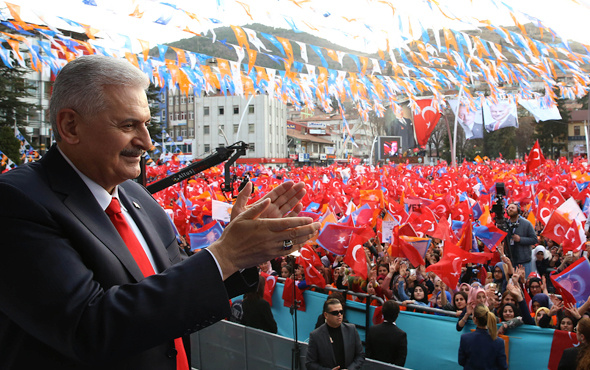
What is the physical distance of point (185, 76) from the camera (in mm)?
18250

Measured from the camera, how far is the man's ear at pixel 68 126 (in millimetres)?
1461

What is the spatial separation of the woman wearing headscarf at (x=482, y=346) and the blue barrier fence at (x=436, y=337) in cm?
35

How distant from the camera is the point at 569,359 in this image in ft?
15.2

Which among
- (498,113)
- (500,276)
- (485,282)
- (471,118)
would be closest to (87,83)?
(485,282)

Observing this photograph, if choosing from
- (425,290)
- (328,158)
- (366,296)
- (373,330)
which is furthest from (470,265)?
(328,158)

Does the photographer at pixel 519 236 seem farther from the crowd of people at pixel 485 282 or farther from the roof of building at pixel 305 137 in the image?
the roof of building at pixel 305 137

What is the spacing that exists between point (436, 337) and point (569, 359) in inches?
59.1

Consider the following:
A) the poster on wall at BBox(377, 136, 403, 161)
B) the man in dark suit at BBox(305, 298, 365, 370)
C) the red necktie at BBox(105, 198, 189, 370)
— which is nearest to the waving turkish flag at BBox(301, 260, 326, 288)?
the man in dark suit at BBox(305, 298, 365, 370)

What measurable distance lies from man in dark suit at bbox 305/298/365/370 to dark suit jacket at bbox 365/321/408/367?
410 mm

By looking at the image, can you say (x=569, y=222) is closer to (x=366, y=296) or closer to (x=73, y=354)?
(x=366, y=296)

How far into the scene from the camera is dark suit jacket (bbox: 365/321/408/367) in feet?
18.3

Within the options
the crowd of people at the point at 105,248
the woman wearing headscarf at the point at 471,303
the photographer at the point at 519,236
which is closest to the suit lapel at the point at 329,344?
the woman wearing headscarf at the point at 471,303

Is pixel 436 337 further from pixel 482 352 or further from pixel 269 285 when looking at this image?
pixel 269 285

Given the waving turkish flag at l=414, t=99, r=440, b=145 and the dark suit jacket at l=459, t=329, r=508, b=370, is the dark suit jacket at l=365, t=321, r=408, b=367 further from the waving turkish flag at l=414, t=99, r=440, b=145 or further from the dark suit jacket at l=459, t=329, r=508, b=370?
the waving turkish flag at l=414, t=99, r=440, b=145
